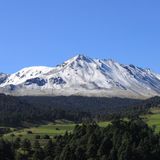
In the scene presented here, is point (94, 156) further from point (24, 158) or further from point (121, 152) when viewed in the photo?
point (24, 158)

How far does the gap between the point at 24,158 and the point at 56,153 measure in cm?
1266

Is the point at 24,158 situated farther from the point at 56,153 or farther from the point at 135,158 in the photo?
the point at 135,158

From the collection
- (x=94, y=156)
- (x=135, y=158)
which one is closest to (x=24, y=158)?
(x=94, y=156)

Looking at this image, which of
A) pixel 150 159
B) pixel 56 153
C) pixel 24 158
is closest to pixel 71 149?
pixel 56 153

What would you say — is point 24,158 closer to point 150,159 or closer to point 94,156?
point 94,156

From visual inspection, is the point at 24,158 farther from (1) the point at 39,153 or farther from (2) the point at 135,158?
(2) the point at 135,158

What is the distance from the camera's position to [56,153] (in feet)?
652

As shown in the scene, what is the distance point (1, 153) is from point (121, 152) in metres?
46.3

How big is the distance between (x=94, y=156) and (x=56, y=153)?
15.0 m

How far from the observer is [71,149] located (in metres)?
198

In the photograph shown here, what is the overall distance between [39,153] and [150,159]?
43822mm

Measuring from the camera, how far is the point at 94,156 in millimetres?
199500

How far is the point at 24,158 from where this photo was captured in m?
196

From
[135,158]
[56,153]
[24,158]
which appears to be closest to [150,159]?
[135,158]
